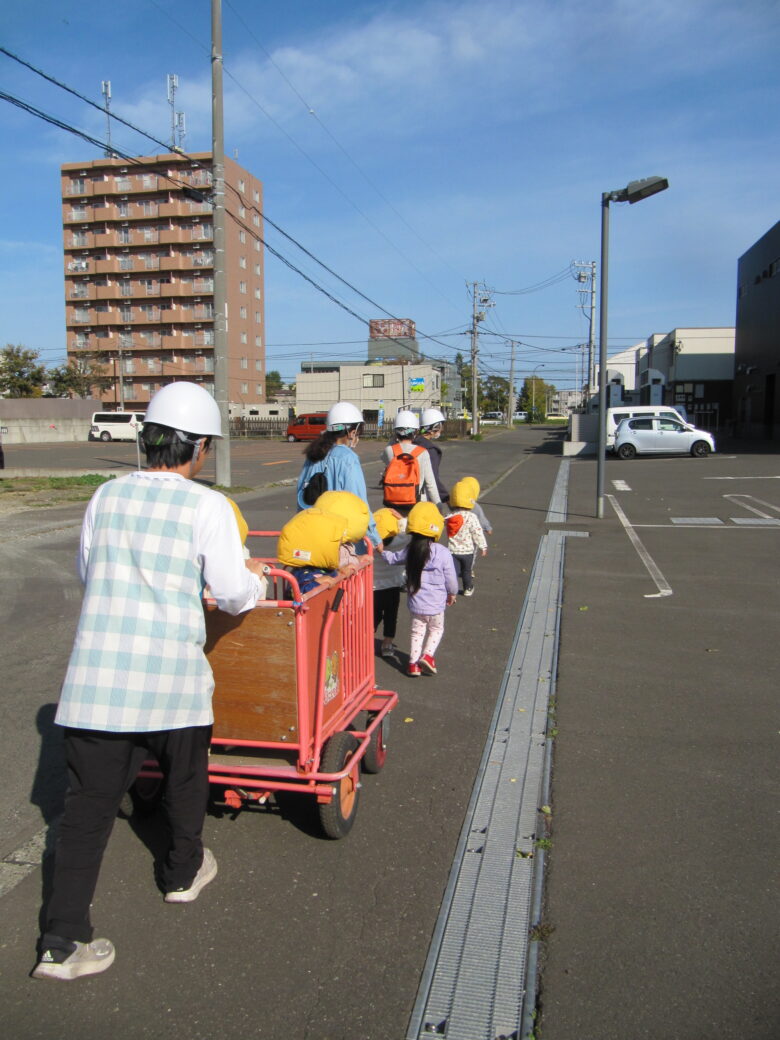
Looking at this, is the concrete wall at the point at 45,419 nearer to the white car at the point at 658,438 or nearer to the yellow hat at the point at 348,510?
the white car at the point at 658,438

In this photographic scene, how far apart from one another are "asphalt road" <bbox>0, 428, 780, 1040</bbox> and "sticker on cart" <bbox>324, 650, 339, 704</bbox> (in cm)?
60

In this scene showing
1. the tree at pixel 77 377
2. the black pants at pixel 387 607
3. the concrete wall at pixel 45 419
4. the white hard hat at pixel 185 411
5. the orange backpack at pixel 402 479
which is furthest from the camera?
the tree at pixel 77 377

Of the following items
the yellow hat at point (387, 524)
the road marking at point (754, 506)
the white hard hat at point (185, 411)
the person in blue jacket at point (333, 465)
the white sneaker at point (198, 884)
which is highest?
the white hard hat at point (185, 411)

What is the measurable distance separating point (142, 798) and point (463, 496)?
4245 mm

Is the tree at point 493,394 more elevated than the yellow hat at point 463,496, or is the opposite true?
the tree at point 493,394

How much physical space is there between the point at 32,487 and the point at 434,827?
56.7 feet

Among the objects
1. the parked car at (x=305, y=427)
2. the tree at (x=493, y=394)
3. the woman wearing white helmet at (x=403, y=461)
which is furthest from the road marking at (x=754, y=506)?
the tree at (x=493, y=394)

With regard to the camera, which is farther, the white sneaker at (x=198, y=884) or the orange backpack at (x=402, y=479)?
the orange backpack at (x=402, y=479)

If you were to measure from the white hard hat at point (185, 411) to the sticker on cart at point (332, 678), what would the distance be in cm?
116

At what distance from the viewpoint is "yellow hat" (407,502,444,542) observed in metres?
5.25

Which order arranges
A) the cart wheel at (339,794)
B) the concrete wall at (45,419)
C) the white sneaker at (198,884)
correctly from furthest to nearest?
the concrete wall at (45,419) → the cart wheel at (339,794) → the white sneaker at (198,884)

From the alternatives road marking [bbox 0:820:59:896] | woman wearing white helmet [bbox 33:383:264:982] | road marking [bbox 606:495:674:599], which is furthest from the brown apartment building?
woman wearing white helmet [bbox 33:383:264:982]

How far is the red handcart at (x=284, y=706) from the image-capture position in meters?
3.09

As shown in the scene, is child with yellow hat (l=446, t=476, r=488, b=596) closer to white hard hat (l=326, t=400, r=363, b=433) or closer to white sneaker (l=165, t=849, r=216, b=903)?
white hard hat (l=326, t=400, r=363, b=433)
